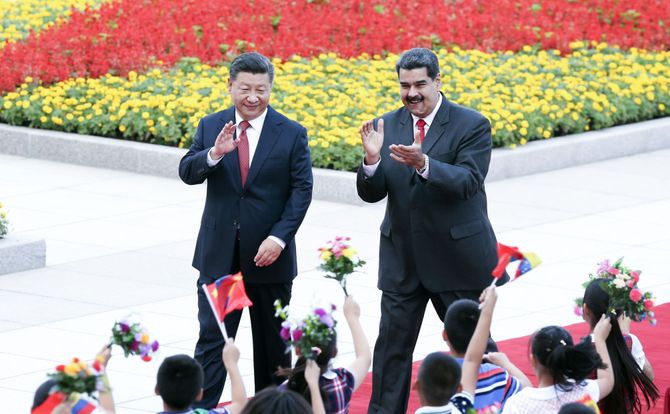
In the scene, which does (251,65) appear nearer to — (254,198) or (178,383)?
(254,198)

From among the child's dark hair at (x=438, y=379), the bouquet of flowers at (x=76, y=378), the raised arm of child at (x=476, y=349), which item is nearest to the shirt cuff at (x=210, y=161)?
the raised arm of child at (x=476, y=349)

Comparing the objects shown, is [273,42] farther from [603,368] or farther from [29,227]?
[603,368]

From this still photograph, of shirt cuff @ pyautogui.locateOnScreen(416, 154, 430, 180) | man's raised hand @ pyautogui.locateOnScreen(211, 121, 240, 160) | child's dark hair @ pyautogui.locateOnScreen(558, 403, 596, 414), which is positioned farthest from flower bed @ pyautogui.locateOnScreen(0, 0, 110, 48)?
child's dark hair @ pyautogui.locateOnScreen(558, 403, 596, 414)

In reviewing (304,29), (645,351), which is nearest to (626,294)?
(645,351)

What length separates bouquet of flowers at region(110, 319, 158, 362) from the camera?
5.56 metres

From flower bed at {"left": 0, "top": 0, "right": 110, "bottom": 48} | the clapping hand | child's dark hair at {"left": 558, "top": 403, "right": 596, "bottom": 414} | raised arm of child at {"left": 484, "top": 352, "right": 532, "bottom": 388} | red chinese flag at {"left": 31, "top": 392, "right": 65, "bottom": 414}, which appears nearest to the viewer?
child's dark hair at {"left": 558, "top": 403, "right": 596, "bottom": 414}

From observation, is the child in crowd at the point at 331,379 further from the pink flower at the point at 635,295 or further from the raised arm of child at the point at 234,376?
the pink flower at the point at 635,295

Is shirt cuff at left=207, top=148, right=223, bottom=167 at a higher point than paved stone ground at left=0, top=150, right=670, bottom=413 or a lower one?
higher

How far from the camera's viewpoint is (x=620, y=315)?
6.93 m

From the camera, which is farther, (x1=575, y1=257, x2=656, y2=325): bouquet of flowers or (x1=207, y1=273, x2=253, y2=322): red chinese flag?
(x1=575, y1=257, x2=656, y2=325): bouquet of flowers

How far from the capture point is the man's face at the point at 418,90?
7004 millimetres

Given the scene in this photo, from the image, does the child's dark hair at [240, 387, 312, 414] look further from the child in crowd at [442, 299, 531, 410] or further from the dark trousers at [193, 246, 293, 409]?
the dark trousers at [193, 246, 293, 409]

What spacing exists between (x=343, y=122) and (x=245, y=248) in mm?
7456

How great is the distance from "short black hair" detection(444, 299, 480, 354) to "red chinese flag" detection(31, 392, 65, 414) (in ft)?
6.11
